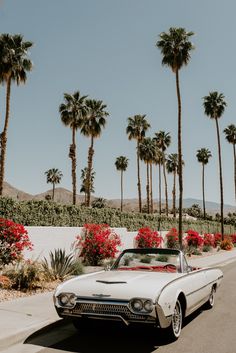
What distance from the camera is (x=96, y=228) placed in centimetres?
1936

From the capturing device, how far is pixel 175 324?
6.17 metres

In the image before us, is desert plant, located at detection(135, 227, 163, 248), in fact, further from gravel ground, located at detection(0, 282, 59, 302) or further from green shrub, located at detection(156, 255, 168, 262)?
green shrub, located at detection(156, 255, 168, 262)

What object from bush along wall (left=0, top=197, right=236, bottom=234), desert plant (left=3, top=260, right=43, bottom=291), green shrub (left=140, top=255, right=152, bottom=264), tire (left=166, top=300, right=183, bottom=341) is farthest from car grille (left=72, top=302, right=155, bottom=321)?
bush along wall (left=0, top=197, right=236, bottom=234)

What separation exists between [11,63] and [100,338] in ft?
83.8

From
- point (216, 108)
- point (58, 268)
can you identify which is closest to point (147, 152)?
point (216, 108)

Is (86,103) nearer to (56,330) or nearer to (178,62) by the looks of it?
(178,62)

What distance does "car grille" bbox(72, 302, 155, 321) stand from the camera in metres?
5.47

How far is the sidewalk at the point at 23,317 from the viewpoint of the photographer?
6.11 metres

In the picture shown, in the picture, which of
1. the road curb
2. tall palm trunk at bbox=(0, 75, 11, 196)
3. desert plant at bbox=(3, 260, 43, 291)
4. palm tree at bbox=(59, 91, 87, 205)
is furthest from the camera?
palm tree at bbox=(59, 91, 87, 205)

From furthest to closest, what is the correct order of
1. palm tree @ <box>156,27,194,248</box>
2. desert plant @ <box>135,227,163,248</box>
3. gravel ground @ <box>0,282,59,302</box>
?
1. palm tree @ <box>156,27,194,248</box>
2. desert plant @ <box>135,227,163,248</box>
3. gravel ground @ <box>0,282,59,302</box>

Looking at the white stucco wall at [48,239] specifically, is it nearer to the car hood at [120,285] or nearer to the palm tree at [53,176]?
the car hood at [120,285]

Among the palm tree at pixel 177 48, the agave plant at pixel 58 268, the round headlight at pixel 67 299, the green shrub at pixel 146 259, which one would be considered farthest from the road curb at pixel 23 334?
the palm tree at pixel 177 48

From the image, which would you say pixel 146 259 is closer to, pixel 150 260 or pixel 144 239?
pixel 150 260

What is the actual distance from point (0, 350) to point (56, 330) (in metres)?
1.48
